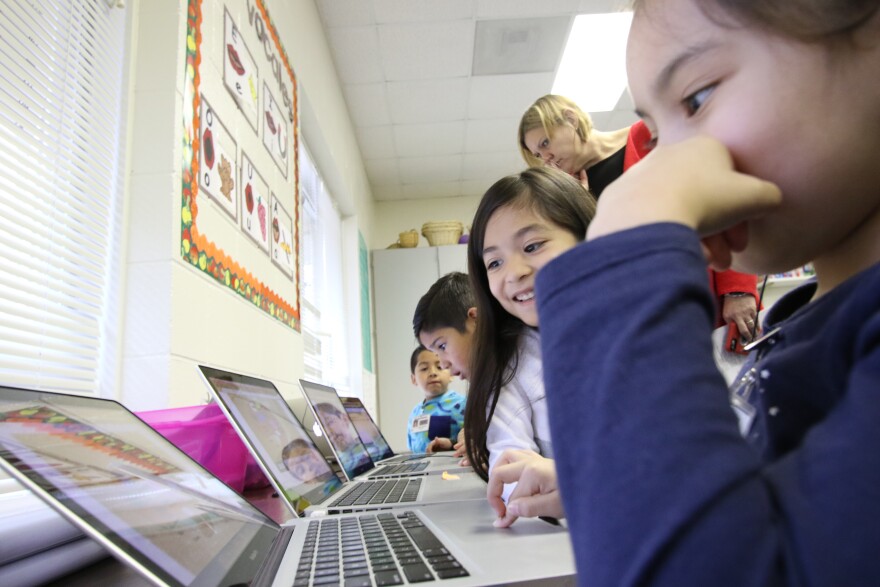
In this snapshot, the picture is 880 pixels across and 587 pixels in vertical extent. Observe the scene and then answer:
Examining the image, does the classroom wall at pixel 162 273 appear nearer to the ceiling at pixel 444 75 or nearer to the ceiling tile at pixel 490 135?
the ceiling at pixel 444 75

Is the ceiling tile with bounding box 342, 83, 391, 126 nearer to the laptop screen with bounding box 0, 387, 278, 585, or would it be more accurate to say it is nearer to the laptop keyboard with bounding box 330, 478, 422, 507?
the laptop keyboard with bounding box 330, 478, 422, 507

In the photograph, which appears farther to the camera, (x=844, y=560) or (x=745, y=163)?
(x=745, y=163)

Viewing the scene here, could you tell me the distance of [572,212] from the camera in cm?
124

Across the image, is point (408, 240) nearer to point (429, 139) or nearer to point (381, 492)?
point (429, 139)

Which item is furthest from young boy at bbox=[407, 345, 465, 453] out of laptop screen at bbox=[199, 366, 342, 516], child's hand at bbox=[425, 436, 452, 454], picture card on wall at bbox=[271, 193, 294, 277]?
laptop screen at bbox=[199, 366, 342, 516]

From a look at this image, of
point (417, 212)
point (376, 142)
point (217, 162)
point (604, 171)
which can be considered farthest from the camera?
point (417, 212)

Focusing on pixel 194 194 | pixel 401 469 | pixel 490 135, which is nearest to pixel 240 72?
pixel 194 194

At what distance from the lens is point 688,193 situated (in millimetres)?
333

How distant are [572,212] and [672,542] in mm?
1041

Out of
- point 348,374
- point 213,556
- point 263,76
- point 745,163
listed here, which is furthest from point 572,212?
point 348,374

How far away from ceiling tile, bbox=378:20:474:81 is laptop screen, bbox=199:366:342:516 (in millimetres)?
2548

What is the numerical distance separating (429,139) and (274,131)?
2.43 m

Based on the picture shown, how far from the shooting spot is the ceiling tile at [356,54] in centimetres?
314

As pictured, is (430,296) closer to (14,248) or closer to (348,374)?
(14,248)
